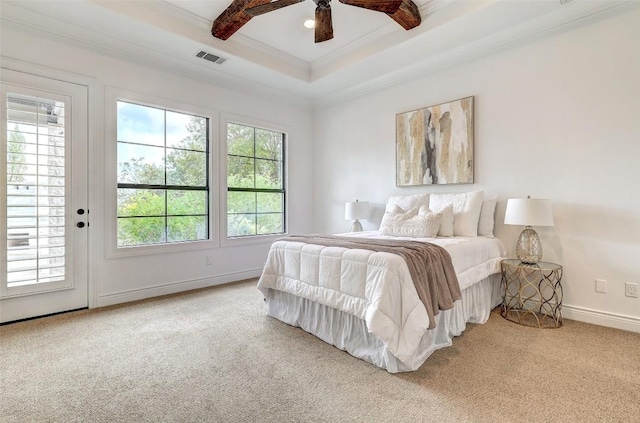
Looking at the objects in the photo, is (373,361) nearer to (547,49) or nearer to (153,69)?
(547,49)

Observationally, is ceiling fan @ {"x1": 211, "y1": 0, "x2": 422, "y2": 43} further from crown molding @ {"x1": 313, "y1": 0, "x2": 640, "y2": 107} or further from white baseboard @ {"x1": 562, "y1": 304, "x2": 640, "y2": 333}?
white baseboard @ {"x1": 562, "y1": 304, "x2": 640, "y2": 333}

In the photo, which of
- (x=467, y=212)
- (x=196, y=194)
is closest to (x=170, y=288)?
(x=196, y=194)

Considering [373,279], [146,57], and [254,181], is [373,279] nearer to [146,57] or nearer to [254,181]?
[254,181]

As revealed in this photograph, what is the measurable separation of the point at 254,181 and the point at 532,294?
373 centimetres

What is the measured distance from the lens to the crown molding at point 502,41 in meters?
2.62

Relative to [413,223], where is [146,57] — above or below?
above

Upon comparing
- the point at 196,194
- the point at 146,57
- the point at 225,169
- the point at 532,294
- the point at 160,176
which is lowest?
the point at 532,294

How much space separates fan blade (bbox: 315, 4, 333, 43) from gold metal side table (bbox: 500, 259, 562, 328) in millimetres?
2694

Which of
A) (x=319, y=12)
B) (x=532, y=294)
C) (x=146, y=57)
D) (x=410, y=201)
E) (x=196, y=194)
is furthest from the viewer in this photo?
(x=196, y=194)

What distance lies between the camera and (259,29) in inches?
132

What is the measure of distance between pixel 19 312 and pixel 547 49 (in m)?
5.59

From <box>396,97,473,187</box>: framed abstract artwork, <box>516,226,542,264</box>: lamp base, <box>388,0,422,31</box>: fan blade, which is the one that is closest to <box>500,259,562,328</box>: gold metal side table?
<box>516,226,542,264</box>: lamp base

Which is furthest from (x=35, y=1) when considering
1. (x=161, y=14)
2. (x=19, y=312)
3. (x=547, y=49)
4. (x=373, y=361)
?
(x=547, y=49)

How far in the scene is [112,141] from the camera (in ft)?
10.9
